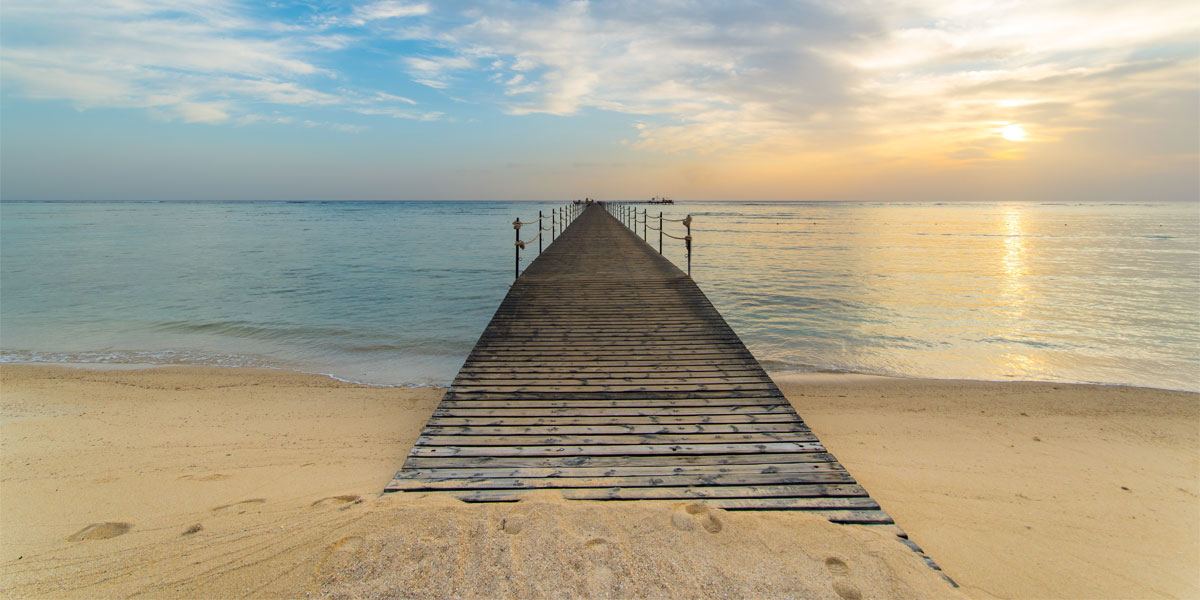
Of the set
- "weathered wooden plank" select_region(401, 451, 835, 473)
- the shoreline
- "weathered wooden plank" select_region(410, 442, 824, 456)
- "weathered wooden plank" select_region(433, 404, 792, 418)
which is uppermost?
"weathered wooden plank" select_region(433, 404, 792, 418)

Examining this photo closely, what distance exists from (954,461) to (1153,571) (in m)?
1.53

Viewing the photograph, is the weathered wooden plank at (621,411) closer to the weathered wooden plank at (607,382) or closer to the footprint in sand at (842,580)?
the weathered wooden plank at (607,382)

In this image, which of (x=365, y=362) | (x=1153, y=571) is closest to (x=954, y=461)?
(x=1153, y=571)

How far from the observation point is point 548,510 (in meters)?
2.90

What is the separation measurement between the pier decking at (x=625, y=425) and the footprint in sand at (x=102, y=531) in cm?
177

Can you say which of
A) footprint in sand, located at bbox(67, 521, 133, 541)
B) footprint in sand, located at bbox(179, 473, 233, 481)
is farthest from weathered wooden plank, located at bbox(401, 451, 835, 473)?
footprint in sand, located at bbox(179, 473, 233, 481)

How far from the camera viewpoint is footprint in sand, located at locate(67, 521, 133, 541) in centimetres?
331

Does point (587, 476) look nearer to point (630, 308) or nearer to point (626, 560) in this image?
point (626, 560)

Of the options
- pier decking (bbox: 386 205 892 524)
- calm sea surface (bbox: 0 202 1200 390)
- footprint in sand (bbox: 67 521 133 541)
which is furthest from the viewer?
calm sea surface (bbox: 0 202 1200 390)

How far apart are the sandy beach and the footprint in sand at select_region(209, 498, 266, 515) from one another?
4 centimetres

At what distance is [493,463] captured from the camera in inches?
137

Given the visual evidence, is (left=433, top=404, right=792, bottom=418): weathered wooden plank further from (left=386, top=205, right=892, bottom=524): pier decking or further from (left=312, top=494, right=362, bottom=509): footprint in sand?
(left=312, top=494, right=362, bottom=509): footprint in sand

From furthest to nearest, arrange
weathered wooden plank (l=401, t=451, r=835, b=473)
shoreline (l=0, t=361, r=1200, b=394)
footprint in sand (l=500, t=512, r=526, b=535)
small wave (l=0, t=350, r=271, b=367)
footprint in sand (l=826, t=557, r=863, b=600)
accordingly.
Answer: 1. small wave (l=0, t=350, r=271, b=367)
2. shoreline (l=0, t=361, r=1200, b=394)
3. weathered wooden plank (l=401, t=451, r=835, b=473)
4. footprint in sand (l=500, t=512, r=526, b=535)
5. footprint in sand (l=826, t=557, r=863, b=600)

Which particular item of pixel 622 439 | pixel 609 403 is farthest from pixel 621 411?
pixel 622 439
